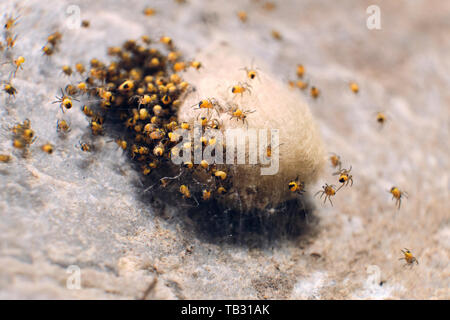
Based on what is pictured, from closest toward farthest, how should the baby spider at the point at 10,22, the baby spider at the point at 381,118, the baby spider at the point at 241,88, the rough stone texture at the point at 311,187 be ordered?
the rough stone texture at the point at 311,187, the baby spider at the point at 241,88, the baby spider at the point at 10,22, the baby spider at the point at 381,118

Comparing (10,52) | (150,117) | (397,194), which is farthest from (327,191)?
(10,52)

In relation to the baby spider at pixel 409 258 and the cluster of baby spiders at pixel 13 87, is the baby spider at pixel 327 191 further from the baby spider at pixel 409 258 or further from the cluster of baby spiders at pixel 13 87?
the cluster of baby spiders at pixel 13 87

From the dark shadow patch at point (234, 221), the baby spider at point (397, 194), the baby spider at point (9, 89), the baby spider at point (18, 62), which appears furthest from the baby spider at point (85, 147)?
the baby spider at point (397, 194)

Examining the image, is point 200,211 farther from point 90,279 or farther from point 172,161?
point 90,279

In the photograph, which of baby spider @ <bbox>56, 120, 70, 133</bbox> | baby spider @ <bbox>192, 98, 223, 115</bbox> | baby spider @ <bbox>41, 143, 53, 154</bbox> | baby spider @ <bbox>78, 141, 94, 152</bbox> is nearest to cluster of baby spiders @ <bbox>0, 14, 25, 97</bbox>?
baby spider @ <bbox>56, 120, 70, 133</bbox>

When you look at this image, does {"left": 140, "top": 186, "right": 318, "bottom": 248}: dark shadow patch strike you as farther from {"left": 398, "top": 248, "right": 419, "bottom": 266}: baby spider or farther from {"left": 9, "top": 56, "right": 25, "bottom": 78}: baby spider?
{"left": 9, "top": 56, "right": 25, "bottom": 78}: baby spider

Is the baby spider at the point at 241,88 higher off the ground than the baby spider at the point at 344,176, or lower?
higher
